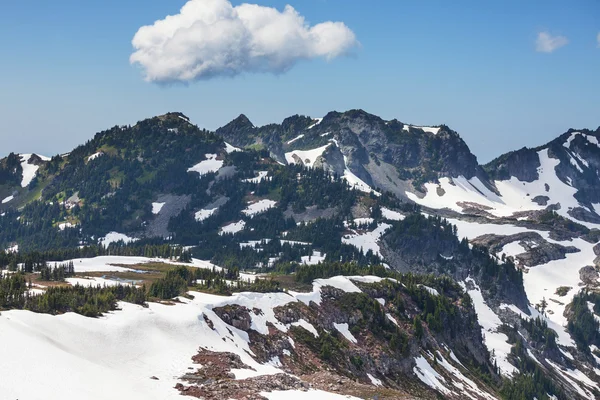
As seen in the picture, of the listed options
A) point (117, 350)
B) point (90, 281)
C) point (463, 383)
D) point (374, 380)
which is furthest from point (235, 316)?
point (463, 383)

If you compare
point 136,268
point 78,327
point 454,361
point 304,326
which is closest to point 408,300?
point 454,361

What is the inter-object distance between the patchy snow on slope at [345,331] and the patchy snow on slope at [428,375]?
13.1m

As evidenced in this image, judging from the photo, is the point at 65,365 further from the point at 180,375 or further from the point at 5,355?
the point at 180,375

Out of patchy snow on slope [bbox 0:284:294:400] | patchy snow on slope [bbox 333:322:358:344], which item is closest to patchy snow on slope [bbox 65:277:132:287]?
patchy snow on slope [bbox 0:284:294:400]

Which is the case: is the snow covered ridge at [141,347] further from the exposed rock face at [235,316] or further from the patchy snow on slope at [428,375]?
the patchy snow on slope at [428,375]

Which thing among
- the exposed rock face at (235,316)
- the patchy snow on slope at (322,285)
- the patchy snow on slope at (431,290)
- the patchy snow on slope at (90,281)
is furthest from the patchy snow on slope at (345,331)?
the patchy snow on slope at (431,290)

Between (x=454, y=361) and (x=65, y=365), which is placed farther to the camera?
(x=454, y=361)

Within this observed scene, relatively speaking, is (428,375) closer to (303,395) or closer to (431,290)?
(431,290)

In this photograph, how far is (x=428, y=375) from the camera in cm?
12975

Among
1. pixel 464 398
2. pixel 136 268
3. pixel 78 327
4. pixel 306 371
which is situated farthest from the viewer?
pixel 136 268

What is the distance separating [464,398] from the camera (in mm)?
126688

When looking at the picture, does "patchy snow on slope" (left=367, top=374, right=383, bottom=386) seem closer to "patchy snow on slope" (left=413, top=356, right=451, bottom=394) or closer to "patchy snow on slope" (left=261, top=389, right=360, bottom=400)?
"patchy snow on slope" (left=413, top=356, right=451, bottom=394)

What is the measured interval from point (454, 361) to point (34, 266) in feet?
309

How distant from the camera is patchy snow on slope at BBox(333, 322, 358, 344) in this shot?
12425cm
